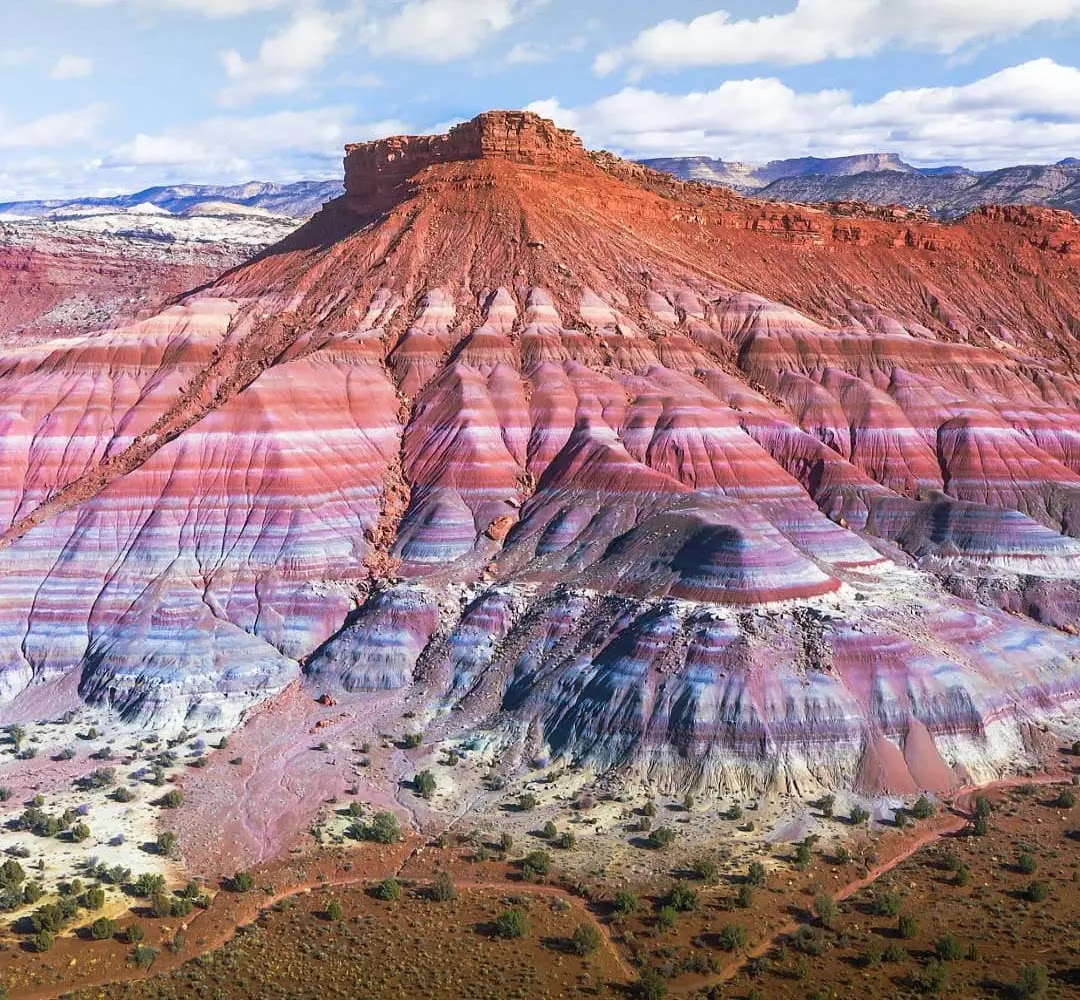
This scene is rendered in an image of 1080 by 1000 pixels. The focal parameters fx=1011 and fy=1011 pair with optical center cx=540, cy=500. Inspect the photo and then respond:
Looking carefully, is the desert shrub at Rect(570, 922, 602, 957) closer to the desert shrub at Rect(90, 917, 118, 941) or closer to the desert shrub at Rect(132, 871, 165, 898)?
the desert shrub at Rect(132, 871, 165, 898)

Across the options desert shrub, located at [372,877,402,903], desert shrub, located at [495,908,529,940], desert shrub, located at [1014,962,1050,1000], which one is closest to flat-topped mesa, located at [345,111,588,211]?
desert shrub, located at [372,877,402,903]

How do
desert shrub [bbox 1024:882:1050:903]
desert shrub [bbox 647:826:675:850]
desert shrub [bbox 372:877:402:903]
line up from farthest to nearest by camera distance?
desert shrub [bbox 647:826:675:850]
desert shrub [bbox 372:877:402:903]
desert shrub [bbox 1024:882:1050:903]

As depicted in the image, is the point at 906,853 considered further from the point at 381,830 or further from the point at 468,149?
the point at 468,149

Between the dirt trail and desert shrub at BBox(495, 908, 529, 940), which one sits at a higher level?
desert shrub at BBox(495, 908, 529, 940)

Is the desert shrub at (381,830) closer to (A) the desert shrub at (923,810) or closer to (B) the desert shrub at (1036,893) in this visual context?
(A) the desert shrub at (923,810)

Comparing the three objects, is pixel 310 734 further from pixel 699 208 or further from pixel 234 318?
pixel 699 208

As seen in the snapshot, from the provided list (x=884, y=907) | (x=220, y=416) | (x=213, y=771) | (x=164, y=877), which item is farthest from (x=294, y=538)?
(x=884, y=907)

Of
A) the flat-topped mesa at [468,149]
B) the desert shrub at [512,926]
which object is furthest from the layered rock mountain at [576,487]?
the desert shrub at [512,926]
